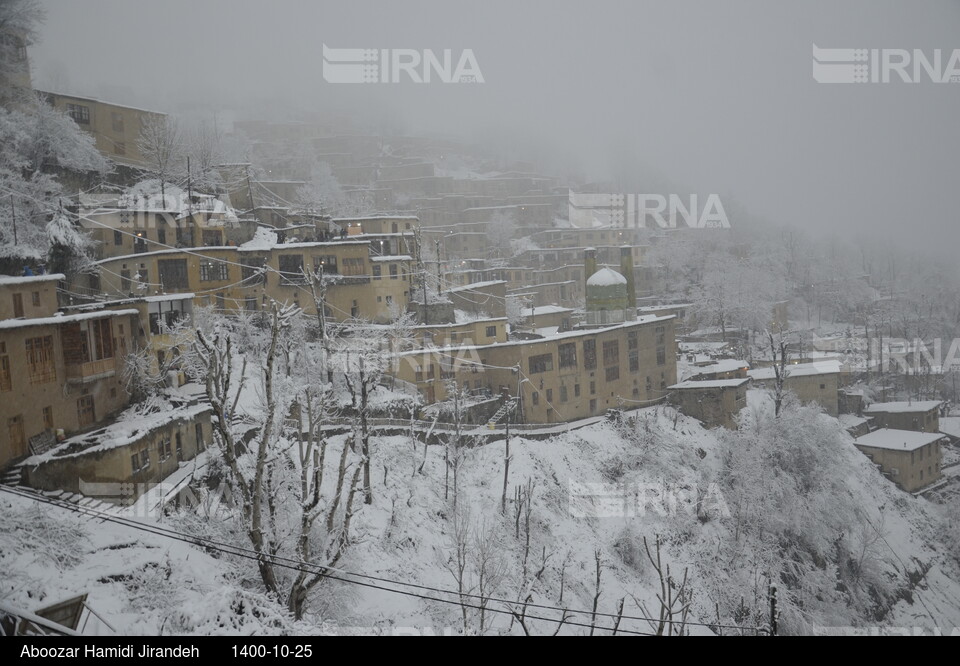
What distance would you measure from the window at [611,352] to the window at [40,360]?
22541mm

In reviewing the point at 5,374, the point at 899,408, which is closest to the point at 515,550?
the point at 5,374

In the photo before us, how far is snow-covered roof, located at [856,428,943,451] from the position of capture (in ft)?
104

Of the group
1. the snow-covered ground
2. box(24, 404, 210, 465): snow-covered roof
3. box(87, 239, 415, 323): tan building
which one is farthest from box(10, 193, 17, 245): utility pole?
the snow-covered ground

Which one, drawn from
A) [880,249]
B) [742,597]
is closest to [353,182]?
[742,597]

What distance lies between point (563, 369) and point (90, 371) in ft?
61.6

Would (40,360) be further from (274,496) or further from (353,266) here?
(353,266)

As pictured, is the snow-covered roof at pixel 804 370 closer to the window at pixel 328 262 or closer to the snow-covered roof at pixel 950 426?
the snow-covered roof at pixel 950 426

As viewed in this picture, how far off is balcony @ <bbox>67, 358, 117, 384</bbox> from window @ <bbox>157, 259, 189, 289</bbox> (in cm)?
809

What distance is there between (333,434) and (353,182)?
44.5 m

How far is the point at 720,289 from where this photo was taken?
153 ft

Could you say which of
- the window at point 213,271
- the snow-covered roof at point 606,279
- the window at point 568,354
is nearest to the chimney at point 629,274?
the snow-covered roof at point 606,279

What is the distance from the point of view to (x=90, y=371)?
16.7 metres

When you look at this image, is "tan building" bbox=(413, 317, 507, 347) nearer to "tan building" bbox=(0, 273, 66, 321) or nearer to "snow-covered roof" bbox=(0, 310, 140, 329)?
"snow-covered roof" bbox=(0, 310, 140, 329)

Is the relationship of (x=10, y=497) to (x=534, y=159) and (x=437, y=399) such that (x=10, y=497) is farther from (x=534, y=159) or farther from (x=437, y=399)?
(x=534, y=159)
